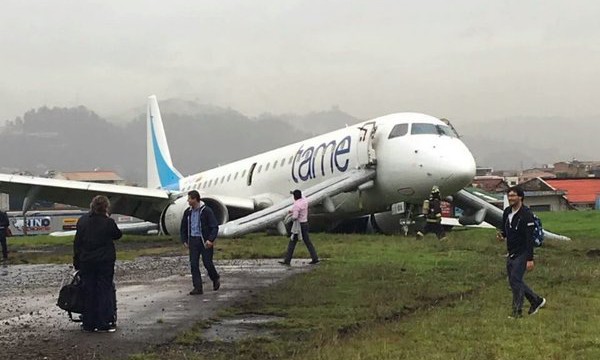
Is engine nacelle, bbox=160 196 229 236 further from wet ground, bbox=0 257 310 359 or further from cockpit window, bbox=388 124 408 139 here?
wet ground, bbox=0 257 310 359

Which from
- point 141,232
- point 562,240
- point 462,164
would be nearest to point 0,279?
point 462,164

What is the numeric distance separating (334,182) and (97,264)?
1557cm

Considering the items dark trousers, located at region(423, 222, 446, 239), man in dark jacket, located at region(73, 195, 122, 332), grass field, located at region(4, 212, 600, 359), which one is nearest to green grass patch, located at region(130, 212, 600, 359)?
grass field, located at region(4, 212, 600, 359)

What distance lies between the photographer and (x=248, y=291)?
1243 centimetres

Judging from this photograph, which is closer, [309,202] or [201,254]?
[201,254]

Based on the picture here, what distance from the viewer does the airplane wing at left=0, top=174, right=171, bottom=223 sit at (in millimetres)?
26547

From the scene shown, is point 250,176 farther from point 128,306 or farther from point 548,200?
point 548,200

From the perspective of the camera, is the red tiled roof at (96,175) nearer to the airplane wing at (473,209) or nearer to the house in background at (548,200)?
the house in background at (548,200)

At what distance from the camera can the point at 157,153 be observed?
44344 millimetres

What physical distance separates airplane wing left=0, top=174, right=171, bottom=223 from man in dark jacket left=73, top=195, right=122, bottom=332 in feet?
55.8

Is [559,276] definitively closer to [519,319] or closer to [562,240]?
[519,319]

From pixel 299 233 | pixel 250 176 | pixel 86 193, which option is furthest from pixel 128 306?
pixel 250 176

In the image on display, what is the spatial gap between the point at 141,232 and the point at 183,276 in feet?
90.5

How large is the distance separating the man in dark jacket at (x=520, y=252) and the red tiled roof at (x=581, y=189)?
88.0 metres
